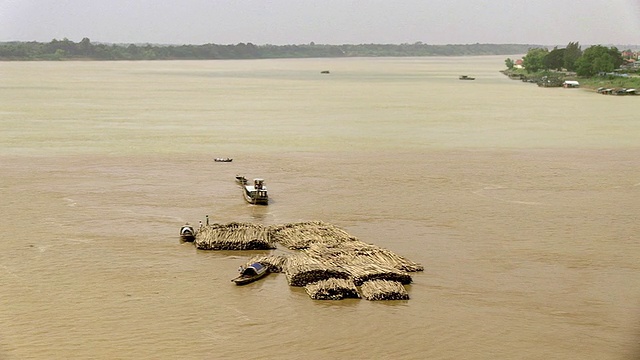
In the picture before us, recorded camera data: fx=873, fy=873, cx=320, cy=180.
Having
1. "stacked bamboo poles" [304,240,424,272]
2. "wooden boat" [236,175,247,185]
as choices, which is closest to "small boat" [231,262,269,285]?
"stacked bamboo poles" [304,240,424,272]

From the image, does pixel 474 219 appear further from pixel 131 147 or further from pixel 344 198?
pixel 131 147

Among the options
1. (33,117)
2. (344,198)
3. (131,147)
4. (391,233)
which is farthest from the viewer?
(33,117)

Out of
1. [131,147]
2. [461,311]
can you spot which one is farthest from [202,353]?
[131,147]

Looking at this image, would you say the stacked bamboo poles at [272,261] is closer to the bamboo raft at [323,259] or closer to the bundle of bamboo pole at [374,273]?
the bamboo raft at [323,259]

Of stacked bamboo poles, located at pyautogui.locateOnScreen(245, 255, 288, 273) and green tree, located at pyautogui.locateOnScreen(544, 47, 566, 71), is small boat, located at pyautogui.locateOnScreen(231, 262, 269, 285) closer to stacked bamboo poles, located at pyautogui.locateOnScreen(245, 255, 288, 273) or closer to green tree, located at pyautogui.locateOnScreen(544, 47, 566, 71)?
stacked bamboo poles, located at pyautogui.locateOnScreen(245, 255, 288, 273)

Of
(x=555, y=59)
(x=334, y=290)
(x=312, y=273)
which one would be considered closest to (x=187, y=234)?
(x=312, y=273)
